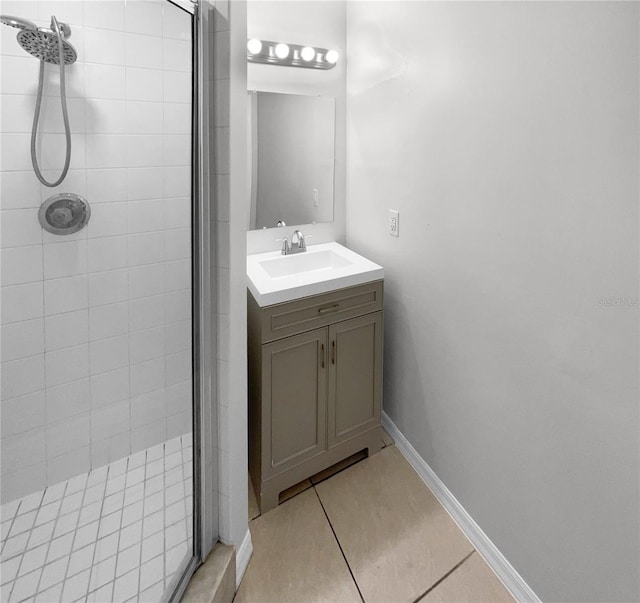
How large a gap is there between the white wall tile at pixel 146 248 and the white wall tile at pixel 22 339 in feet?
0.96

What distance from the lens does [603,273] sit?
1102mm

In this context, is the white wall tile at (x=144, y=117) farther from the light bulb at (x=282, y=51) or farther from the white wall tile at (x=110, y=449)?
the light bulb at (x=282, y=51)

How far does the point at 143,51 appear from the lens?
119 centimetres

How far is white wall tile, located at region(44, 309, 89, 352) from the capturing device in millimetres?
1162

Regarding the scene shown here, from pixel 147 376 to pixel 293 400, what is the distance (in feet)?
2.14

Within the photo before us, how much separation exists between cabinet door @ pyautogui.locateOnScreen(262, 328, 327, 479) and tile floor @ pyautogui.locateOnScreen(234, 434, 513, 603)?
0.20 m

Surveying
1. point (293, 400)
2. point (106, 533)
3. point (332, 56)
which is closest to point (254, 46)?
point (332, 56)

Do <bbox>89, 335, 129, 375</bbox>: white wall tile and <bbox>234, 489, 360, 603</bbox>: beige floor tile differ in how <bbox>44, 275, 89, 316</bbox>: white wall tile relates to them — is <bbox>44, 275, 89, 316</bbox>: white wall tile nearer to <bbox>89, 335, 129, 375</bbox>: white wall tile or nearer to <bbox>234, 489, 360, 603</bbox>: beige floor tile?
<bbox>89, 335, 129, 375</bbox>: white wall tile

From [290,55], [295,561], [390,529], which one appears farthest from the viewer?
[290,55]

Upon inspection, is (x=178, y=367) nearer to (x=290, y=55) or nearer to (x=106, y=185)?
(x=106, y=185)

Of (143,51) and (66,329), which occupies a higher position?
(143,51)

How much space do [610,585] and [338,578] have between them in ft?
2.66

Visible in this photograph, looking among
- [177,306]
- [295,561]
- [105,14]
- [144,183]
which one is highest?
[105,14]

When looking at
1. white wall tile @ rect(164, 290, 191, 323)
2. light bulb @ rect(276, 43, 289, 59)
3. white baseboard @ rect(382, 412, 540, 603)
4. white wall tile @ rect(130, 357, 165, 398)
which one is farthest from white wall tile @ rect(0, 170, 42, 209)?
white baseboard @ rect(382, 412, 540, 603)
